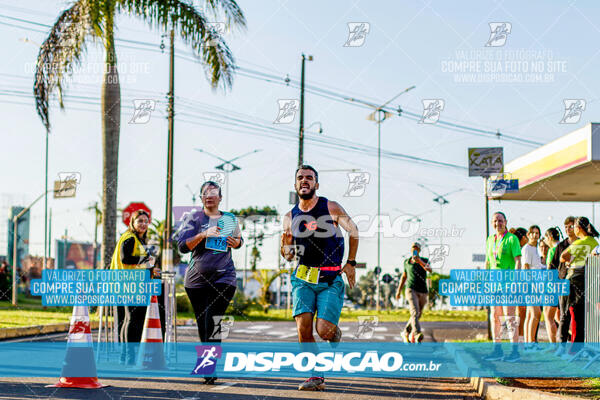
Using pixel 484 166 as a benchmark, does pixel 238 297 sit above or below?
below

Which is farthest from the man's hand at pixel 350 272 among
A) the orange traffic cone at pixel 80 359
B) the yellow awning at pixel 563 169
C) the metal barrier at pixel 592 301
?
the yellow awning at pixel 563 169

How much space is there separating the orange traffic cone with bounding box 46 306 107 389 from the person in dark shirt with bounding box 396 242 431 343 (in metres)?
6.09

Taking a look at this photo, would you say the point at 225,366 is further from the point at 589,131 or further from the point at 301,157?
the point at 301,157

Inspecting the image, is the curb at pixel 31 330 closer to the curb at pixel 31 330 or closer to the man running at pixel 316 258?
the curb at pixel 31 330

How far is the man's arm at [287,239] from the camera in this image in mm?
6650

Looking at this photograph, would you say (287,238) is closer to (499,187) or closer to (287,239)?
(287,239)

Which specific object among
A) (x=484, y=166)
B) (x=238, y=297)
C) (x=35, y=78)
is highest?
(x=35, y=78)

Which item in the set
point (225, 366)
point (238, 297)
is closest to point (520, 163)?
point (238, 297)

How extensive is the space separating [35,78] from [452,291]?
11.1 metres

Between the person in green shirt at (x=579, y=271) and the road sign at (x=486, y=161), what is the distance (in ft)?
11.6

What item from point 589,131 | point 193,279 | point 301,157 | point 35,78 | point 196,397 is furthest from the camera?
point 301,157

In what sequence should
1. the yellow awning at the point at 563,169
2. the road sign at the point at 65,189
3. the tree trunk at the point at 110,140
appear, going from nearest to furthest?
→ the road sign at the point at 65,189
the yellow awning at the point at 563,169
the tree trunk at the point at 110,140

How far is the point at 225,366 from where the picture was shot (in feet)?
28.0

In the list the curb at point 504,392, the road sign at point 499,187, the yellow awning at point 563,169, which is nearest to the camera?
the curb at point 504,392
